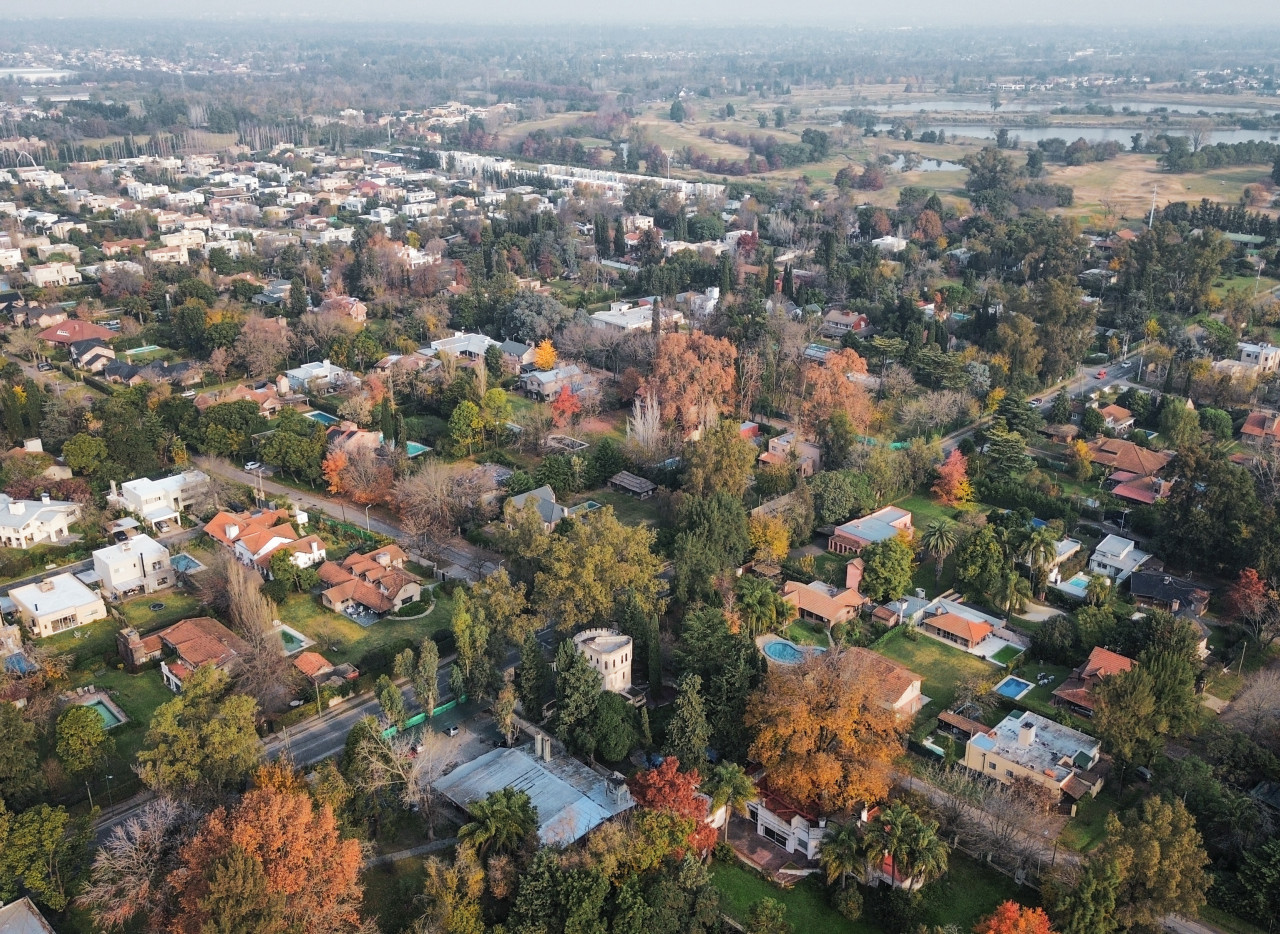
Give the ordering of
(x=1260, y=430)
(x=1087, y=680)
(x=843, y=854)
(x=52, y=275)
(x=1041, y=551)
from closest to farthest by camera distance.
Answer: (x=843, y=854)
(x=1087, y=680)
(x=1041, y=551)
(x=1260, y=430)
(x=52, y=275)

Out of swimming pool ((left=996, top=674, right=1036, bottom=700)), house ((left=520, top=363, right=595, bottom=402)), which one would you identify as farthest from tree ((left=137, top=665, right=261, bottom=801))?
house ((left=520, top=363, right=595, bottom=402))

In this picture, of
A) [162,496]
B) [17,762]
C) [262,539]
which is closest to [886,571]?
[262,539]

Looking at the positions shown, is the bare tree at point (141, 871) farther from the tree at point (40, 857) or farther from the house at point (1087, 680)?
the house at point (1087, 680)

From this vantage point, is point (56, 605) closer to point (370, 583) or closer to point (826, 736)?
point (370, 583)

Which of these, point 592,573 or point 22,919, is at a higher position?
point 592,573

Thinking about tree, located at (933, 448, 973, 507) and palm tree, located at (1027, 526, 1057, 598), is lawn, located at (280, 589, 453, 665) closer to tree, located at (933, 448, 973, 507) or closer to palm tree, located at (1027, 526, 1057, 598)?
palm tree, located at (1027, 526, 1057, 598)

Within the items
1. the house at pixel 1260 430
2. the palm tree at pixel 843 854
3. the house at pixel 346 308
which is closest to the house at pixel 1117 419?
the house at pixel 1260 430

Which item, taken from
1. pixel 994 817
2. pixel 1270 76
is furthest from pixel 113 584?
pixel 1270 76
